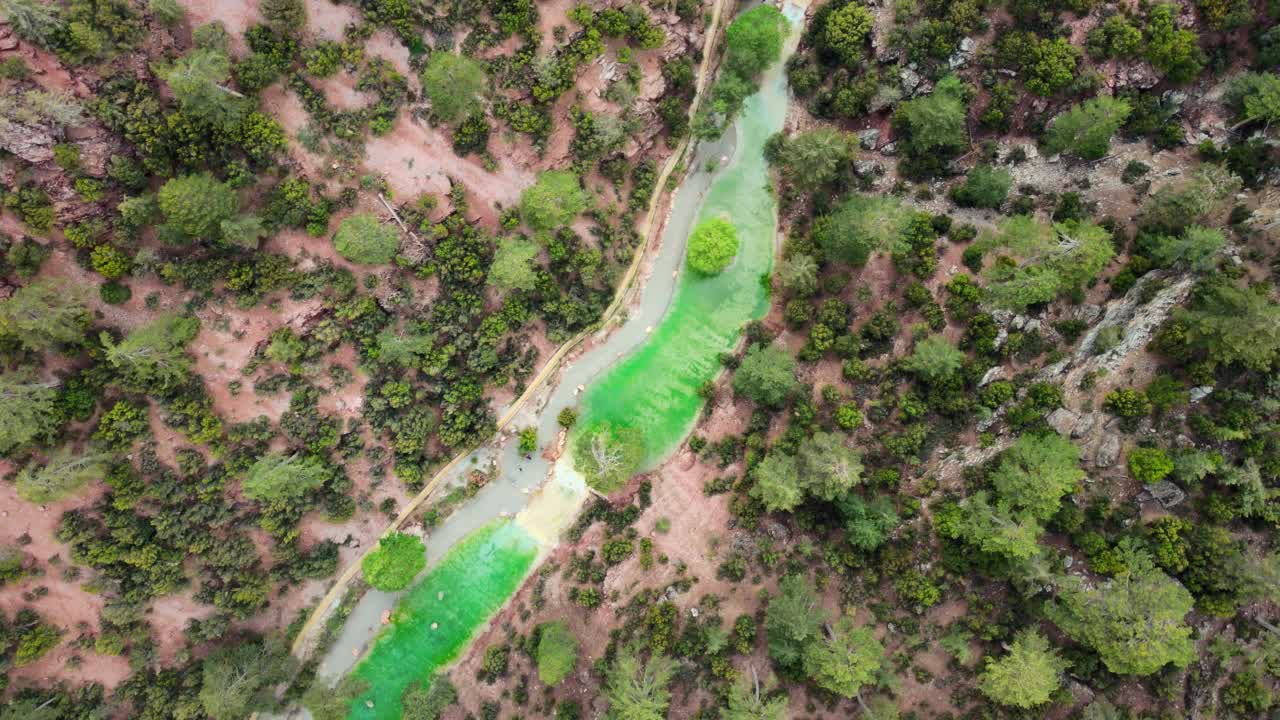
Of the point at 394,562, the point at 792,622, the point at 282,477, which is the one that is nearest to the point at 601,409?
the point at 394,562

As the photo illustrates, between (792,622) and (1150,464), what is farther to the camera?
(792,622)

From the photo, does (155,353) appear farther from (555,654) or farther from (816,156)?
(816,156)

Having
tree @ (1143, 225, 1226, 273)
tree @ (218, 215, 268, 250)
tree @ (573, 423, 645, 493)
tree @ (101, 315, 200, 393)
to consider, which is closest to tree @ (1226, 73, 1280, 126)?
tree @ (1143, 225, 1226, 273)

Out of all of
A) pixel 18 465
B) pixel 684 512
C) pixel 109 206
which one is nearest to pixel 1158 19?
pixel 684 512

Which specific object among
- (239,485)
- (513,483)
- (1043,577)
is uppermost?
(239,485)

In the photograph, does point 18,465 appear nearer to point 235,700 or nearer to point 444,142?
point 235,700

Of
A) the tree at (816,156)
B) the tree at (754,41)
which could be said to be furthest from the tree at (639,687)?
the tree at (754,41)
